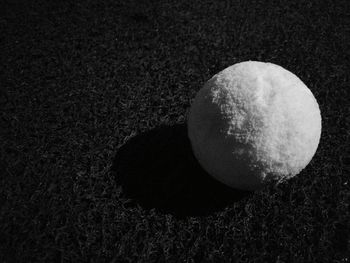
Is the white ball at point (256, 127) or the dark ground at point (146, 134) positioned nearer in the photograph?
the white ball at point (256, 127)

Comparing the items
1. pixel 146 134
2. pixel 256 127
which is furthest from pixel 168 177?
pixel 256 127

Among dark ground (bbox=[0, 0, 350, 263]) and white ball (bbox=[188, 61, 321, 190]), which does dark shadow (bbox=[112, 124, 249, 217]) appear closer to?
dark ground (bbox=[0, 0, 350, 263])

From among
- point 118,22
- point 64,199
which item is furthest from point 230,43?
point 64,199

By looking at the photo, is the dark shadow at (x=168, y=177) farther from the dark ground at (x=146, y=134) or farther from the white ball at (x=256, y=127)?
the white ball at (x=256, y=127)

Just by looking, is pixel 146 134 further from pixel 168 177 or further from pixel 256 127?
pixel 256 127

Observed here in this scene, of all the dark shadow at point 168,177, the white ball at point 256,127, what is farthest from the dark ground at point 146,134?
the white ball at point 256,127

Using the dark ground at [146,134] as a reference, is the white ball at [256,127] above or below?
above

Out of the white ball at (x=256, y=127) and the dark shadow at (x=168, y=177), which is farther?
the dark shadow at (x=168, y=177)
